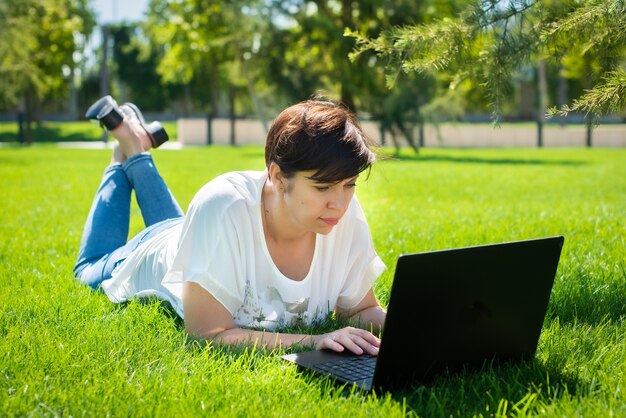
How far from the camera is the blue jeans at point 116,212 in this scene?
13.1ft

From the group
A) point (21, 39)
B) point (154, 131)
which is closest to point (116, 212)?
point (154, 131)

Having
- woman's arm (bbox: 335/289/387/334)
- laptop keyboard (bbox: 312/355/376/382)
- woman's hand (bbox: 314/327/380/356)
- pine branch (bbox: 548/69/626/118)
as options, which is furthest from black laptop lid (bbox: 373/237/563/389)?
pine branch (bbox: 548/69/626/118)

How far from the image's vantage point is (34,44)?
22.0 m

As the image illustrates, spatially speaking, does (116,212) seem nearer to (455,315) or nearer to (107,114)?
(107,114)

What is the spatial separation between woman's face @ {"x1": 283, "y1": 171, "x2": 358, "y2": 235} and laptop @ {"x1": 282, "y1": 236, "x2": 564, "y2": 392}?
1.54ft

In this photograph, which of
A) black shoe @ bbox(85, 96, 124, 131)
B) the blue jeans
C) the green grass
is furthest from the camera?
black shoe @ bbox(85, 96, 124, 131)

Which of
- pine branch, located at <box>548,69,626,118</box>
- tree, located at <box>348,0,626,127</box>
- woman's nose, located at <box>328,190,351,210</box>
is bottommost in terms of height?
woman's nose, located at <box>328,190,351,210</box>

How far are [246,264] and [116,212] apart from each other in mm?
1570

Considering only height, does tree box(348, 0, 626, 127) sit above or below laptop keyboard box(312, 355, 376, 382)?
above

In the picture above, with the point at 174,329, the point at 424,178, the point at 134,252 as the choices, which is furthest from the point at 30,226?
the point at 424,178

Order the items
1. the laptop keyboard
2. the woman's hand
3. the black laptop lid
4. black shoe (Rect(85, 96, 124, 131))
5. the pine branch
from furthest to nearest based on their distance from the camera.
Answer: black shoe (Rect(85, 96, 124, 131)) < the pine branch < the woman's hand < the laptop keyboard < the black laptop lid

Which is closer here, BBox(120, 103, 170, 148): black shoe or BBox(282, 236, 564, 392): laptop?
BBox(282, 236, 564, 392): laptop

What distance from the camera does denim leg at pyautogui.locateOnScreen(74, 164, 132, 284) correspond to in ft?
13.5

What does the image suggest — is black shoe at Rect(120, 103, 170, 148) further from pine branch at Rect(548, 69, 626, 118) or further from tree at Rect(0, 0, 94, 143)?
tree at Rect(0, 0, 94, 143)
